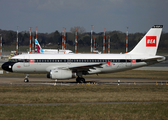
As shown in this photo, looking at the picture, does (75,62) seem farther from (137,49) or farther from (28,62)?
(137,49)

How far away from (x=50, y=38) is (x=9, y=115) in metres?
145

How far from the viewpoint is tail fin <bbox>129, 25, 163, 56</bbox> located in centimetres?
3678

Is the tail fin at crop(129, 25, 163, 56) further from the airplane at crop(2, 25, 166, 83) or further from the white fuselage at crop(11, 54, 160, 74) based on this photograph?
the white fuselage at crop(11, 54, 160, 74)

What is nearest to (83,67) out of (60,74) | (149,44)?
(60,74)

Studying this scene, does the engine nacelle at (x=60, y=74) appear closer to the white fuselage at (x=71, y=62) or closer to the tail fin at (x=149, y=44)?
the white fuselage at (x=71, y=62)

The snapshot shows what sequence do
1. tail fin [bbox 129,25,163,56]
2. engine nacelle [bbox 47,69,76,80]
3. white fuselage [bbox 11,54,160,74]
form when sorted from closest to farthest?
engine nacelle [bbox 47,69,76,80] < white fuselage [bbox 11,54,160,74] < tail fin [bbox 129,25,163,56]

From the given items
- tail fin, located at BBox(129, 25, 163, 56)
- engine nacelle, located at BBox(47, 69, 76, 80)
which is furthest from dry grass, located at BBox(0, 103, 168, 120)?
tail fin, located at BBox(129, 25, 163, 56)

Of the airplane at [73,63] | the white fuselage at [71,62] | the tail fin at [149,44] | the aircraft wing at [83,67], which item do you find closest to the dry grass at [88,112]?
the aircraft wing at [83,67]

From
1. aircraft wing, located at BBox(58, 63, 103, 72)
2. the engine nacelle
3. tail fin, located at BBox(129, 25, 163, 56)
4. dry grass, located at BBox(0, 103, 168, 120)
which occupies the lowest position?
dry grass, located at BBox(0, 103, 168, 120)

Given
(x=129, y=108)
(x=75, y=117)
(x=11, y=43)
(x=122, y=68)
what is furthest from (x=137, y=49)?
(x=11, y=43)

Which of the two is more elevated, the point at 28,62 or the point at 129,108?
the point at 28,62

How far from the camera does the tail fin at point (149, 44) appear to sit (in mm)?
36781

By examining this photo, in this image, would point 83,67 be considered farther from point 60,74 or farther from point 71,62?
point 60,74

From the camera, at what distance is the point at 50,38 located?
158m
